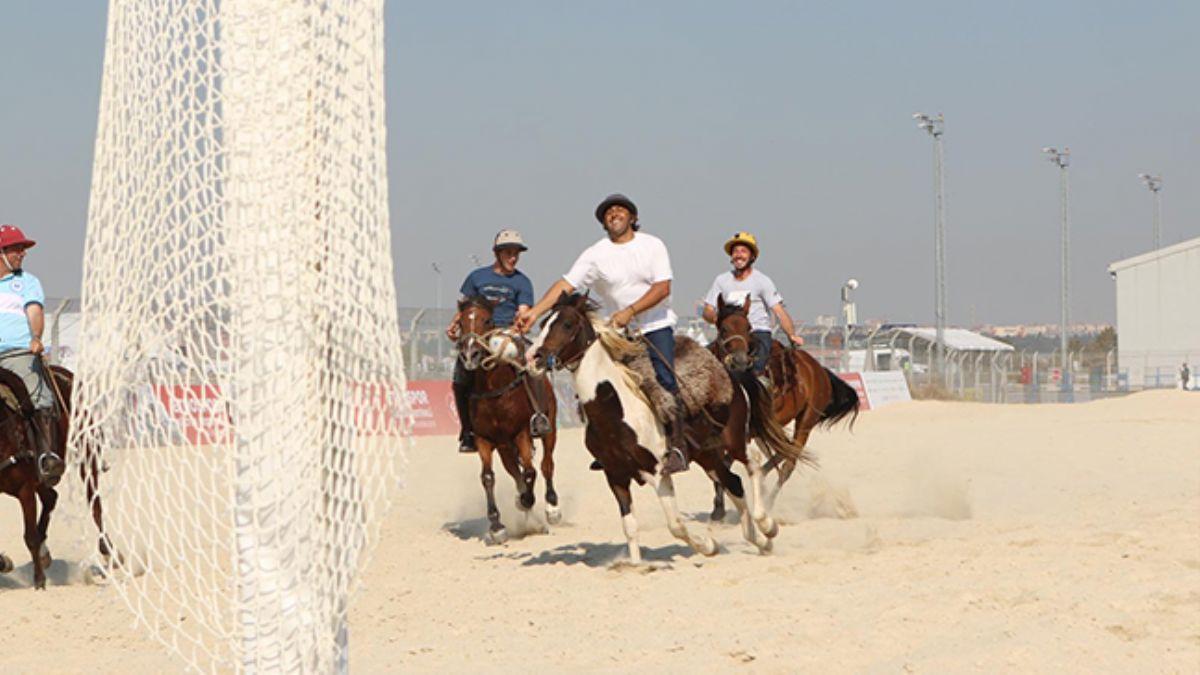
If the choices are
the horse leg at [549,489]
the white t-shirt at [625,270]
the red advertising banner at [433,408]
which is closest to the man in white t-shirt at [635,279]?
the white t-shirt at [625,270]

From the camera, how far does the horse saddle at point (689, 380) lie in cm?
1026

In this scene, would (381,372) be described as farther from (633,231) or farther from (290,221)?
(633,231)

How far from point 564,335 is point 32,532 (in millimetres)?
3947

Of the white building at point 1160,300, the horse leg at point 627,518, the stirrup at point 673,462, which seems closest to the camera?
the stirrup at point 673,462

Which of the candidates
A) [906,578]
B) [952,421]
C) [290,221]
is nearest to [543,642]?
[906,578]

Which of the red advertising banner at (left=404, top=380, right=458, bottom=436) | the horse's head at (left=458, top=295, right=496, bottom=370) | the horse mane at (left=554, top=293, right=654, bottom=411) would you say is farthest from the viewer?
the red advertising banner at (left=404, top=380, right=458, bottom=436)

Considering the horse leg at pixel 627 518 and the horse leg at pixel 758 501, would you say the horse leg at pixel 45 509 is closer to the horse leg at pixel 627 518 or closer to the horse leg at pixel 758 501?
the horse leg at pixel 627 518

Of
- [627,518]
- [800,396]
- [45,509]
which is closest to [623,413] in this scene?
[627,518]

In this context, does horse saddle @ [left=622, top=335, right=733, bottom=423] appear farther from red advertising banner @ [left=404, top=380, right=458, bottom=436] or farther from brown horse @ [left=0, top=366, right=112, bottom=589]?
red advertising banner @ [left=404, top=380, right=458, bottom=436]

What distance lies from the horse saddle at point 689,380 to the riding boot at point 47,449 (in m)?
3.78

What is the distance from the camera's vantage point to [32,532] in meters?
10.7

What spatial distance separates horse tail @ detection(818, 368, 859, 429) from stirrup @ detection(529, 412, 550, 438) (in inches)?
116

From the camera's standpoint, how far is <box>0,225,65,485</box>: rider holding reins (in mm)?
10148

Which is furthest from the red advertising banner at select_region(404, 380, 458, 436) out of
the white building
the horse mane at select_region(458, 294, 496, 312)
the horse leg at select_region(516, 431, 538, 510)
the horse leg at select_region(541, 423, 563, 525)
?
the white building
